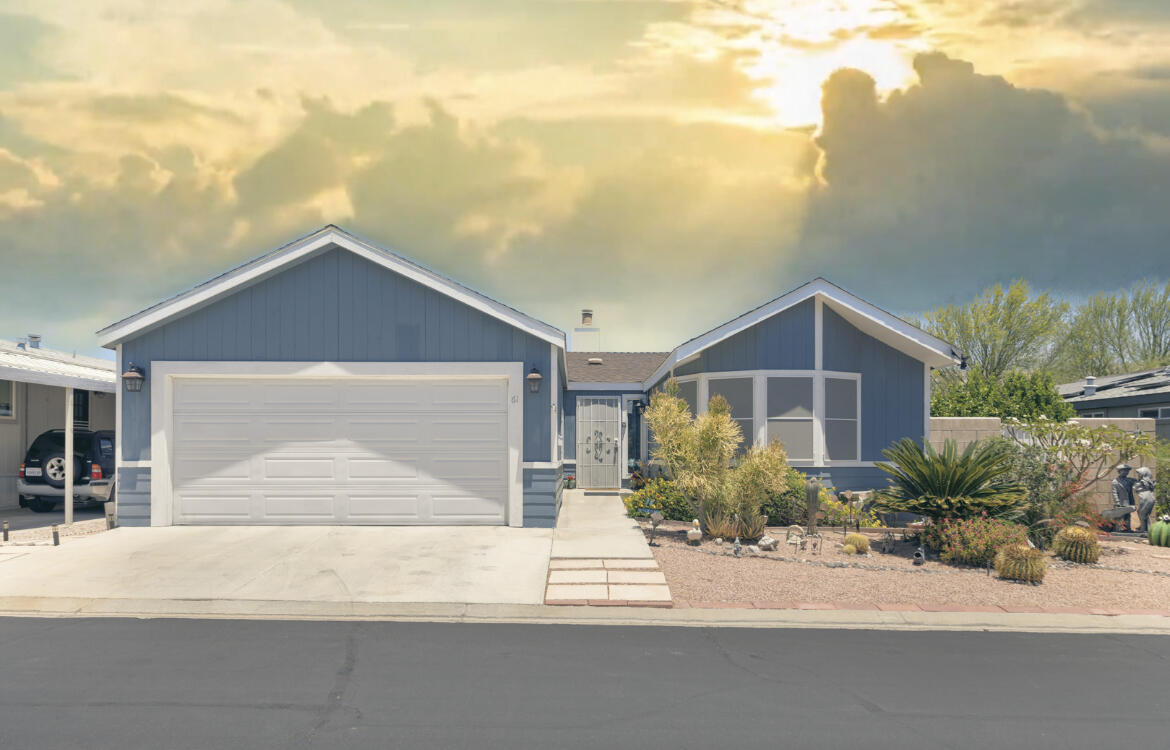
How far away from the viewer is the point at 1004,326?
33.2 meters

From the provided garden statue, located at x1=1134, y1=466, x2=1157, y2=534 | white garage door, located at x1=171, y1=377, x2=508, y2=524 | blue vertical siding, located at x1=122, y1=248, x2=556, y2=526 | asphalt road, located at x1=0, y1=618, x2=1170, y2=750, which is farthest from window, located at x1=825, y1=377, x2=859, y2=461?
asphalt road, located at x1=0, y1=618, x2=1170, y2=750

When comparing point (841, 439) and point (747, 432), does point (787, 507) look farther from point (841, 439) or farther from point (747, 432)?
point (841, 439)

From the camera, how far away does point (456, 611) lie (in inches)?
307

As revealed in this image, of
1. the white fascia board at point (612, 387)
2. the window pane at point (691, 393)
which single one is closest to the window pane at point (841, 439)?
the window pane at point (691, 393)

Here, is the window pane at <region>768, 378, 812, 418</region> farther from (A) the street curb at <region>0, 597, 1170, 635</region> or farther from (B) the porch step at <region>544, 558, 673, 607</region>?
(A) the street curb at <region>0, 597, 1170, 635</region>

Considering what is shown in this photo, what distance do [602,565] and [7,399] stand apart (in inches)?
554

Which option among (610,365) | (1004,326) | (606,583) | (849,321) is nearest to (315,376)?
(606,583)

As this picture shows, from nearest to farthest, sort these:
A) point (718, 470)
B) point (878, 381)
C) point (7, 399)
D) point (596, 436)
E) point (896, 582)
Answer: point (896, 582), point (718, 470), point (878, 381), point (7, 399), point (596, 436)

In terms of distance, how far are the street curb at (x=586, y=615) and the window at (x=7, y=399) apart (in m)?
9.96

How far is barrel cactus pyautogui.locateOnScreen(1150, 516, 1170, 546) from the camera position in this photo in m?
12.1

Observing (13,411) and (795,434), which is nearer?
(795,434)

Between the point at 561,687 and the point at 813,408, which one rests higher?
the point at 813,408

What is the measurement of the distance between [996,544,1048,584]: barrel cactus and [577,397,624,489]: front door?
12.0 metres

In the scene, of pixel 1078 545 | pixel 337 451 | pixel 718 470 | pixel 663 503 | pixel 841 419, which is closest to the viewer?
pixel 1078 545
